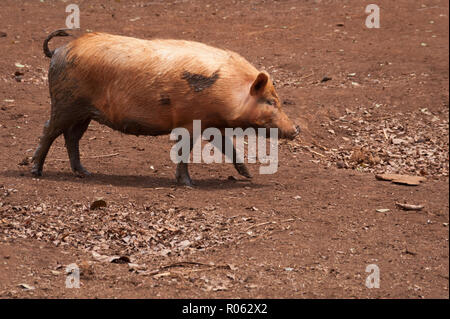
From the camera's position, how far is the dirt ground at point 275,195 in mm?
4906

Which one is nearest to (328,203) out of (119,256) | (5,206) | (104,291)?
(119,256)

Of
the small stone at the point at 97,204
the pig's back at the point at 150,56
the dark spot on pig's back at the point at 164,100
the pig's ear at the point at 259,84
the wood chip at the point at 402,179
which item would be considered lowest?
the wood chip at the point at 402,179

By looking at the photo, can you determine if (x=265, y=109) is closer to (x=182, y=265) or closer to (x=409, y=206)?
(x=409, y=206)

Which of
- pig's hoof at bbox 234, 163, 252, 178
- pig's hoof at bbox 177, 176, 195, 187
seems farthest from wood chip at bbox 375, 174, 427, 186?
pig's hoof at bbox 177, 176, 195, 187

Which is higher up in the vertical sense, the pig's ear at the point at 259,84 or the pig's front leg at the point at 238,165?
the pig's ear at the point at 259,84

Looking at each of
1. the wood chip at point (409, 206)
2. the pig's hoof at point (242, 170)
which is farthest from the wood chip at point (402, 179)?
the pig's hoof at point (242, 170)

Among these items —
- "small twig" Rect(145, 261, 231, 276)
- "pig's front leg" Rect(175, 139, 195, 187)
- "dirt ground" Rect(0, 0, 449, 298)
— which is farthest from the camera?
"pig's front leg" Rect(175, 139, 195, 187)

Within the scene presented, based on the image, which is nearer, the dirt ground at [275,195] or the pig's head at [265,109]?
the dirt ground at [275,195]

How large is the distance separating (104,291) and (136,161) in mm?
3215

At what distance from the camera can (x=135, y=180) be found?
7195 mm

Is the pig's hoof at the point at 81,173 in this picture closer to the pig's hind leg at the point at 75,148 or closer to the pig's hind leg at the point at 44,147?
the pig's hind leg at the point at 75,148

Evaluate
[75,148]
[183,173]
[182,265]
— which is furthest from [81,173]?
[182,265]

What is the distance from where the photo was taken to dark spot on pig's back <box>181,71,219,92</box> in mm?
6664

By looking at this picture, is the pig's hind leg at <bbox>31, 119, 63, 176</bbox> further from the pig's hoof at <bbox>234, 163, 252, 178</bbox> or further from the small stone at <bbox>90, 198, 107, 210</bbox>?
the pig's hoof at <bbox>234, 163, 252, 178</bbox>
